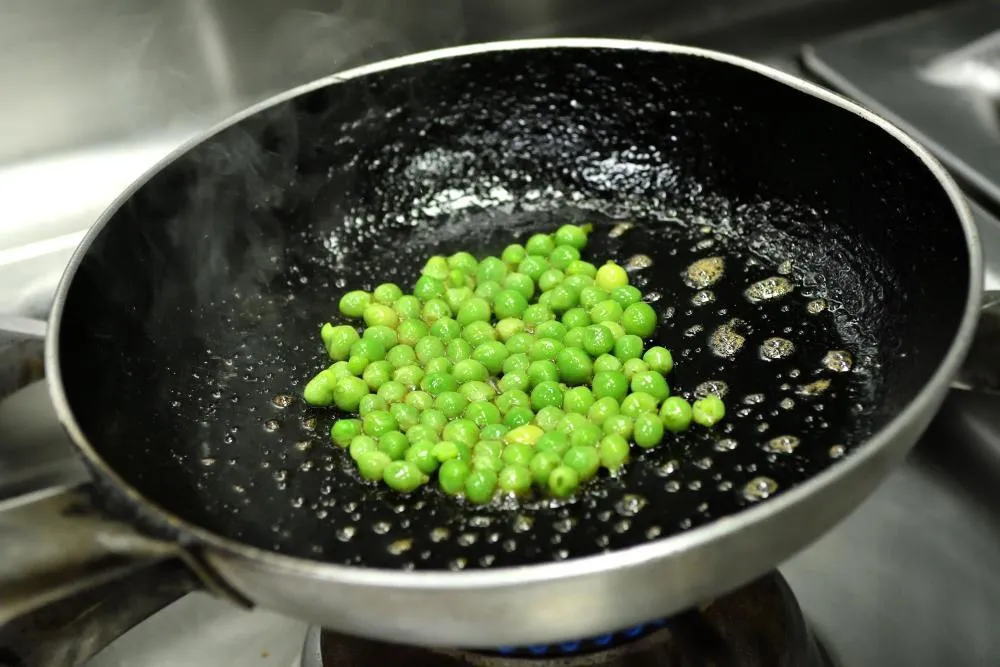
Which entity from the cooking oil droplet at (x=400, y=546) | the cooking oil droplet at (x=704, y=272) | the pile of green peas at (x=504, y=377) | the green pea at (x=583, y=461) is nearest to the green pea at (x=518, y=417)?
the pile of green peas at (x=504, y=377)

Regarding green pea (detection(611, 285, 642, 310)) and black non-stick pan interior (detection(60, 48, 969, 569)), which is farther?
green pea (detection(611, 285, 642, 310))

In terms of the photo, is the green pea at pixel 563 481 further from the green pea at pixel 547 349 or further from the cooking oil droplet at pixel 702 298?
the cooking oil droplet at pixel 702 298

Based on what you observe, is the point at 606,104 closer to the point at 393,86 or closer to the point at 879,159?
the point at 393,86

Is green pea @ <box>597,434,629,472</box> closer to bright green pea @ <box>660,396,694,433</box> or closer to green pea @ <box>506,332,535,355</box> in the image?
bright green pea @ <box>660,396,694,433</box>

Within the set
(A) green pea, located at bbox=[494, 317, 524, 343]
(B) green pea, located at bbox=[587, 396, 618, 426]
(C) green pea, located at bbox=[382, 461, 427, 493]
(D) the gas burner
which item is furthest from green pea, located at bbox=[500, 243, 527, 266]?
(D) the gas burner

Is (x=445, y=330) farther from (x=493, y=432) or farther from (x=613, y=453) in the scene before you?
(x=613, y=453)
